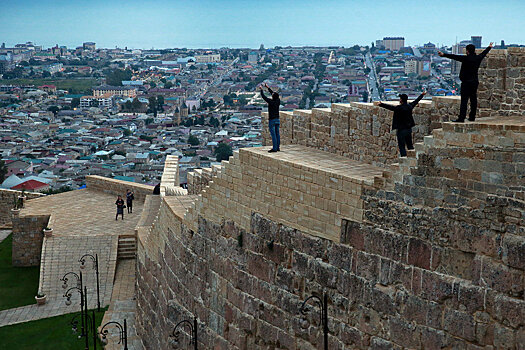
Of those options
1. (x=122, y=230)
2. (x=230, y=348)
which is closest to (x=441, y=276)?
(x=230, y=348)

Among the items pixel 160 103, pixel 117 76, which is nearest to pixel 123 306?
pixel 160 103

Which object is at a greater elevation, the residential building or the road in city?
the road in city

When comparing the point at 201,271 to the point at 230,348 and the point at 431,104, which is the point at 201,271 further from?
the point at 431,104

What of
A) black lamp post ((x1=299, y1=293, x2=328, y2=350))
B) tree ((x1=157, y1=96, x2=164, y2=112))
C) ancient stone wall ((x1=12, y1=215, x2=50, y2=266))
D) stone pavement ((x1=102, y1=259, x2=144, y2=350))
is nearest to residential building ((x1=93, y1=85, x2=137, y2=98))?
tree ((x1=157, y1=96, x2=164, y2=112))

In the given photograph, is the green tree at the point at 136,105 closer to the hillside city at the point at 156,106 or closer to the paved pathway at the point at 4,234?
the hillside city at the point at 156,106

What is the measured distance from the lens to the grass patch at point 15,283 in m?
19.0

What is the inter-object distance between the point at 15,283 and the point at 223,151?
64.2 m

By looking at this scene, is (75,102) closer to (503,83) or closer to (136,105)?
(136,105)

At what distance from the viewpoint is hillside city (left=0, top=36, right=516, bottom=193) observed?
82062mm

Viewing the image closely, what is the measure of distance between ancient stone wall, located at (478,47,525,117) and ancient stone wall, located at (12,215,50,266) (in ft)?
51.3

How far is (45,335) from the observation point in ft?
54.5

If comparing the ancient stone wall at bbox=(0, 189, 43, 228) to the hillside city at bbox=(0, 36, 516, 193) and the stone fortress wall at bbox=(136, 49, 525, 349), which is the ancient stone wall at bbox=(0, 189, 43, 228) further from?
the hillside city at bbox=(0, 36, 516, 193)

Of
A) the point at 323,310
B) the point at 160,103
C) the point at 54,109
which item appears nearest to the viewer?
the point at 323,310

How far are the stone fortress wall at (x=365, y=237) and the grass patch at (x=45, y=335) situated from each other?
3.89 m
